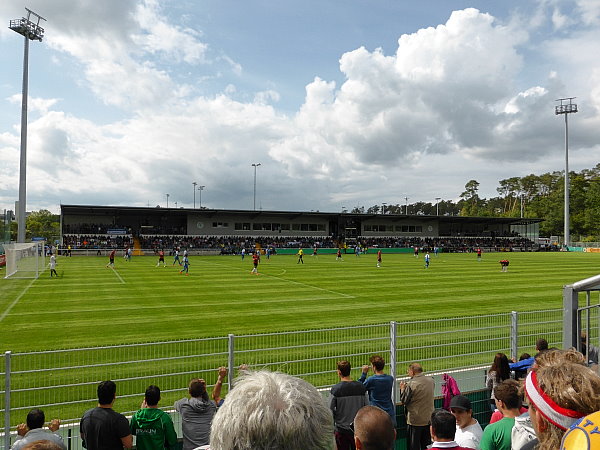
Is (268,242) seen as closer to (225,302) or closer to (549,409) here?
(225,302)

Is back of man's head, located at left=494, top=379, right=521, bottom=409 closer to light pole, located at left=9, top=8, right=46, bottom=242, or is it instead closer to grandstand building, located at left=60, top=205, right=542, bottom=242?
light pole, located at left=9, top=8, right=46, bottom=242

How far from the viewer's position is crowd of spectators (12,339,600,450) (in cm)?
154

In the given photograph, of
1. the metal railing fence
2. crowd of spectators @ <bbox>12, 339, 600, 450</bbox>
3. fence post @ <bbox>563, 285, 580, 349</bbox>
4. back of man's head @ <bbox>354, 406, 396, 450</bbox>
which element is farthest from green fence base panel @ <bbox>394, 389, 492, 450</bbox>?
back of man's head @ <bbox>354, 406, 396, 450</bbox>

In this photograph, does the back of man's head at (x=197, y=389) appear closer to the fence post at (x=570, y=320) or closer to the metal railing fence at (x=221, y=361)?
the metal railing fence at (x=221, y=361)

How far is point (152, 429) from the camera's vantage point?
173 inches

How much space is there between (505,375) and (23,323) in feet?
49.3

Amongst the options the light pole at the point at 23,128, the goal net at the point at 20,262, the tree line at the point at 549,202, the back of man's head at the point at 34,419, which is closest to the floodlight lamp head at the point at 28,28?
the light pole at the point at 23,128

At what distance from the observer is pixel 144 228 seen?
6994 cm

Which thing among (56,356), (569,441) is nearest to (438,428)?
(569,441)

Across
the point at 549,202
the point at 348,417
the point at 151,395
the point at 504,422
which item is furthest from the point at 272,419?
the point at 549,202

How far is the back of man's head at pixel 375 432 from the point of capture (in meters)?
2.58

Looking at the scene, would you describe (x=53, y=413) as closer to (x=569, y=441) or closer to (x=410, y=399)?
(x=410, y=399)

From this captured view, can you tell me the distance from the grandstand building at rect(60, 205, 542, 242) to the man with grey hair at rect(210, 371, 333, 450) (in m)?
67.0

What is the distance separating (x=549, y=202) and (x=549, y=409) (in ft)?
443
